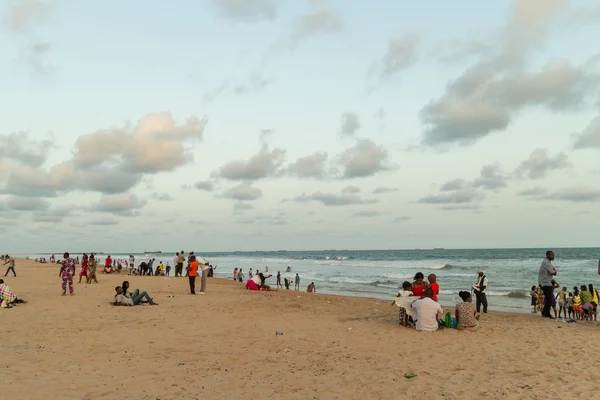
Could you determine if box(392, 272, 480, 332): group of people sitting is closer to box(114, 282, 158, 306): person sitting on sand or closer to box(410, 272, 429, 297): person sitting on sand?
box(410, 272, 429, 297): person sitting on sand

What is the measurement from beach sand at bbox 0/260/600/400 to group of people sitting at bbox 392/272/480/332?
1.26 ft

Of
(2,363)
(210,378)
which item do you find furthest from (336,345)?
(2,363)

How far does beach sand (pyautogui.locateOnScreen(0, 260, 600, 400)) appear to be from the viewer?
22.5 feet

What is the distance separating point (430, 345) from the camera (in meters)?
10.1

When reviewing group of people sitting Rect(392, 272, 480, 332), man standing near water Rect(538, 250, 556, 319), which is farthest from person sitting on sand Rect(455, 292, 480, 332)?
man standing near water Rect(538, 250, 556, 319)

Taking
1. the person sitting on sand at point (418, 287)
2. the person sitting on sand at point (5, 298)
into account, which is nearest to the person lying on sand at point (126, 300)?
the person sitting on sand at point (5, 298)

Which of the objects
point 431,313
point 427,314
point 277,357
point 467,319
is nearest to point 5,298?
point 277,357

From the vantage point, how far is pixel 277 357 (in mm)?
9000

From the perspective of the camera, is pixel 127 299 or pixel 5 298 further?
pixel 127 299

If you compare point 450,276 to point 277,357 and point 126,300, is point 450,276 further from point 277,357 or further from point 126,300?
point 277,357

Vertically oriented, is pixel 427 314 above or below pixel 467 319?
above

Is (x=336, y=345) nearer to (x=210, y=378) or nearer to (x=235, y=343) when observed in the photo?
(x=235, y=343)

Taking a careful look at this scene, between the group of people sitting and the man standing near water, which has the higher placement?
the man standing near water

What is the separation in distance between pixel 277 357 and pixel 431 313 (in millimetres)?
5018
